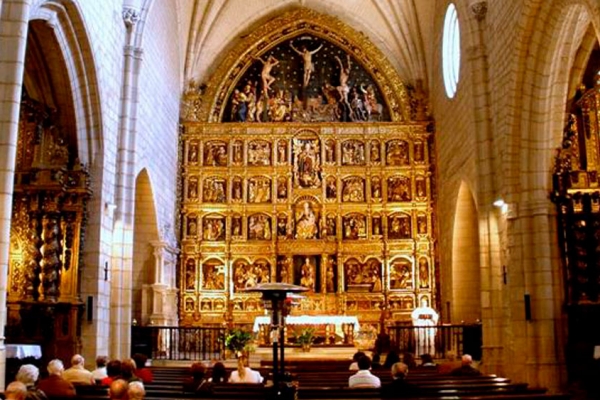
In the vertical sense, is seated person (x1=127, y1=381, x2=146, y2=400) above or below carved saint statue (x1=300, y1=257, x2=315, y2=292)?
below

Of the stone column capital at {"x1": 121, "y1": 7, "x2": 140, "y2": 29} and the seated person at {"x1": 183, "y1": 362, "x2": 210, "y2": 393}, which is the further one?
the stone column capital at {"x1": 121, "y1": 7, "x2": 140, "y2": 29}

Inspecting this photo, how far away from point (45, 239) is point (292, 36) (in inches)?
670

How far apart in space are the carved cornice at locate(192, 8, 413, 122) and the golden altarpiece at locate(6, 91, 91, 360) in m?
12.5

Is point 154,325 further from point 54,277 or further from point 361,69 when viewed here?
point 361,69

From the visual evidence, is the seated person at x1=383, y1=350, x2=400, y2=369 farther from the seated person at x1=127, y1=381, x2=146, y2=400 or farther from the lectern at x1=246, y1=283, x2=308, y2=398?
the seated person at x1=127, y1=381, x2=146, y2=400

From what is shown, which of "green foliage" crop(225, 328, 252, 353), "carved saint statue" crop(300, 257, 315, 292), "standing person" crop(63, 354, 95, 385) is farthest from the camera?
"carved saint statue" crop(300, 257, 315, 292)

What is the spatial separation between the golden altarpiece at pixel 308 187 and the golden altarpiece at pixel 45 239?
1071 cm

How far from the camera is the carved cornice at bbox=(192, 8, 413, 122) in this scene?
1137 inches

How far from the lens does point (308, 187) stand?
91.1 ft

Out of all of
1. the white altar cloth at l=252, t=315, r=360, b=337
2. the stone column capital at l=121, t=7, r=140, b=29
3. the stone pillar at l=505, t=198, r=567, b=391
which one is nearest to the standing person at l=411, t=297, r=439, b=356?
the white altar cloth at l=252, t=315, r=360, b=337

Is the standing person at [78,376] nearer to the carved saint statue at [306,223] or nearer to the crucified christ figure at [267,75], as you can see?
the carved saint statue at [306,223]

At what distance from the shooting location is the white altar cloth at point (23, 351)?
12.8 metres

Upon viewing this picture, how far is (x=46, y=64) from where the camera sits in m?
16.6

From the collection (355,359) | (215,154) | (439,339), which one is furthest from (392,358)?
(215,154)
